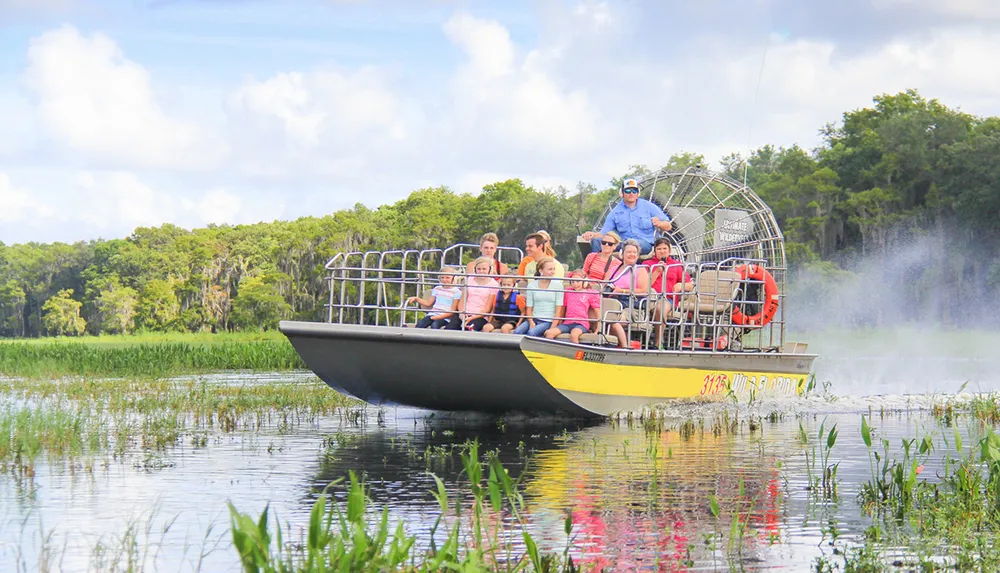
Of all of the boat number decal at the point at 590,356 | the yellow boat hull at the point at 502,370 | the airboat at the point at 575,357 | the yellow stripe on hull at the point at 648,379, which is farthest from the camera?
the boat number decal at the point at 590,356

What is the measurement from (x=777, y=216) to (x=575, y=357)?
53399mm

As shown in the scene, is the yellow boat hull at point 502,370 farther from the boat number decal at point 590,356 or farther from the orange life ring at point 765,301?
the orange life ring at point 765,301

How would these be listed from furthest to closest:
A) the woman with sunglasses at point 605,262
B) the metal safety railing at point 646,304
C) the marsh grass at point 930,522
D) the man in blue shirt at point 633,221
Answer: the man in blue shirt at point 633,221 < the woman with sunglasses at point 605,262 < the metal safety railing at point 646,304 < the marsh grass at point 930,522

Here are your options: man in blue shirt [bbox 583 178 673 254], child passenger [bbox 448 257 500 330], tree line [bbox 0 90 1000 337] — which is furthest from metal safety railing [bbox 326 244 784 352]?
tree line [bbox 0 90 1000 337]

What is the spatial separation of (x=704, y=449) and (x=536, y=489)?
307cm

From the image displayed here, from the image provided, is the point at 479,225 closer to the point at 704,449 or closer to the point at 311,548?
the point at 704,449

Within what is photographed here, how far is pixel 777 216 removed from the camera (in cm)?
6662

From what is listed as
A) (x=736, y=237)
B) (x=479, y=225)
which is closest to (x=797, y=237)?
(x=479, y=225)

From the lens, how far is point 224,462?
41.8ft

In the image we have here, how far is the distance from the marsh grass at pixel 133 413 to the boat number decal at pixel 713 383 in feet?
16.0

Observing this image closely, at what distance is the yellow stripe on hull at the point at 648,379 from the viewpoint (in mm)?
14727

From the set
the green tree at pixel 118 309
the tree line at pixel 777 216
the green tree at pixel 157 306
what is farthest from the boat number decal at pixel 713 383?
the green tree at pixel 118 309

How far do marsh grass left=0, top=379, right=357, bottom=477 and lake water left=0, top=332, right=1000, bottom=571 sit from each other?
1.89 ft

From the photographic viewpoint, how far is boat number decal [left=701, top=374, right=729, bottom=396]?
16.6 m
